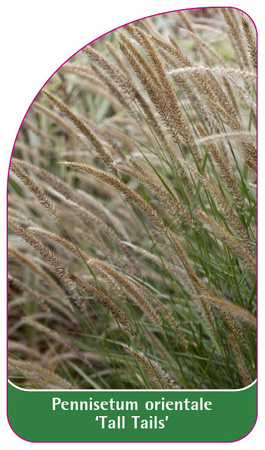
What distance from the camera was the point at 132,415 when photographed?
0.88 metres

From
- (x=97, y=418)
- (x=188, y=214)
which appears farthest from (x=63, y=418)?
(x=188, y=214)

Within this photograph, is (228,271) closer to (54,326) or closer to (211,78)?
(211,78)

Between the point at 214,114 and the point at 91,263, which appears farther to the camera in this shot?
the point at 214,114

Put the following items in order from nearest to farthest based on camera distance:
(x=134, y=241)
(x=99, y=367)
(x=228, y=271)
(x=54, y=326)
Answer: (x=228, y=271) < (x=134, y=241) < (x=99, y=367) < (x=54, y=326)

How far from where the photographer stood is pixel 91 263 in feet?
2.57

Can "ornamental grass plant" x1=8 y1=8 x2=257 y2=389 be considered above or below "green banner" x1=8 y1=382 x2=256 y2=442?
above

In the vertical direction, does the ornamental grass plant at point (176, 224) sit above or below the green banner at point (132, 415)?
above

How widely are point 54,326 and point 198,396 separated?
30.5 inches

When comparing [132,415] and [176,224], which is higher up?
[176,224]

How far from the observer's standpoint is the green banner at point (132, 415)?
0.86 m

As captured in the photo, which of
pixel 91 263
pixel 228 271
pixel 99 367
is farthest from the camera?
pixel 99 367

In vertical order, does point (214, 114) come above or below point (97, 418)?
above

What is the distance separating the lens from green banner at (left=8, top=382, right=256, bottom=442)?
86 cm

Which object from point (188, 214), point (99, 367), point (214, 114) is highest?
point (214, 114)
